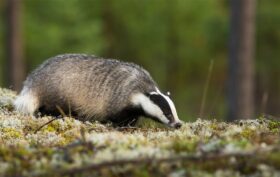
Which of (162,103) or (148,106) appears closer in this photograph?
(162,103)

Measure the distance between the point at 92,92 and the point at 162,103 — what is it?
3.06ft

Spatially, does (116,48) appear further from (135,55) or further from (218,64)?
(218,64)

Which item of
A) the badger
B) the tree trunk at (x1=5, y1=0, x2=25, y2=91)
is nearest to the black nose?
the badger

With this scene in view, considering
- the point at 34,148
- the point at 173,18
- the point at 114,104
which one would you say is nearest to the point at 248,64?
the point at 114,104

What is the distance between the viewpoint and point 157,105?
307 inches

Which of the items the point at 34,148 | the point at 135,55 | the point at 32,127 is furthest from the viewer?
the point at 135,55

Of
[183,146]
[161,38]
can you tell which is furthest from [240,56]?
[161,38]

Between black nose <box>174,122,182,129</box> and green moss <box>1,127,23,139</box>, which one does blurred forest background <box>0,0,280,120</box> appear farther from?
green moss <box>1,127,23,139</box>

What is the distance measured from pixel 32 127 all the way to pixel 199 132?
1626 millimetres

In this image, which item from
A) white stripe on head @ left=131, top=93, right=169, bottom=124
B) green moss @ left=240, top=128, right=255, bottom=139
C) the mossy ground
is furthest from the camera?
white stripe on head @ left=131, top=93, right=169, bottom=124

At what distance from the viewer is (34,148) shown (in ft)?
13.5

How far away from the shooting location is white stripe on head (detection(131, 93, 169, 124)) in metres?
7.75

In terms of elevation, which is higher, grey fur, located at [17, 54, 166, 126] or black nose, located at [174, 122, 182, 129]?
grey fur, located at [17, 54, 166, 126]

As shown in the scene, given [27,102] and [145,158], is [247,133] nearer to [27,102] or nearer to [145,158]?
[145,158]
